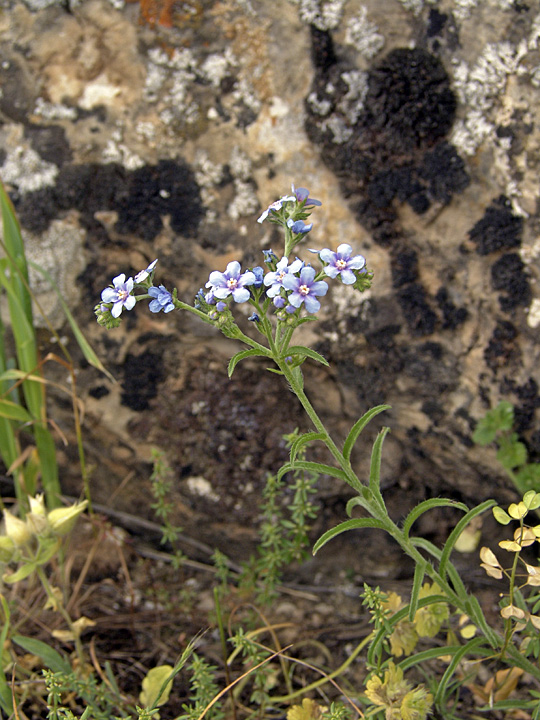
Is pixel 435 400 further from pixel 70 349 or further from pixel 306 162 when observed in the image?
pixel 70 349

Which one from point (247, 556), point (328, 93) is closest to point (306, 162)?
point (328, 93)

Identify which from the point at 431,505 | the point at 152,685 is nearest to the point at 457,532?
the point at 431,505

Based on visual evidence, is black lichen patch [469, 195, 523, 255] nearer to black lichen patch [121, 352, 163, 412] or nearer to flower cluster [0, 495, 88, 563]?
black lichen patch [121, 352, 163, 412]

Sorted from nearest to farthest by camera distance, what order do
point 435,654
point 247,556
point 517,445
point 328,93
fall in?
point 435,654 < point 517,445 < point 328,93 < point 247,556

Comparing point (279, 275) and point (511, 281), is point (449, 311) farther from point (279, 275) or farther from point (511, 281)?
point (279, 275)

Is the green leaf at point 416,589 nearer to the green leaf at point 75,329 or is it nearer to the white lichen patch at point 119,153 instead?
the green leaf at point 75,329
